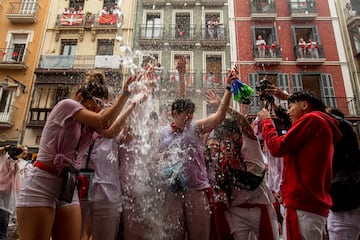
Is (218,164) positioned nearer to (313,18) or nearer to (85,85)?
(85,85)

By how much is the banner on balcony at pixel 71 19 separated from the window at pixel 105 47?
1984mm

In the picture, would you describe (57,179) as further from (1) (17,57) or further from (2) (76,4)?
(2) (76,4)

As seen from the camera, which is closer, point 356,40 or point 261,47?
point 261,47

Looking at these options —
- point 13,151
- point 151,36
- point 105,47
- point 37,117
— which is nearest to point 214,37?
point 151,36

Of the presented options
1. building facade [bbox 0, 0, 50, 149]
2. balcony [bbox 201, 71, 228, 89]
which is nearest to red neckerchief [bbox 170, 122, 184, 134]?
balcony [bbox 201, 71, 228, 89]

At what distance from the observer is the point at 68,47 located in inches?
680

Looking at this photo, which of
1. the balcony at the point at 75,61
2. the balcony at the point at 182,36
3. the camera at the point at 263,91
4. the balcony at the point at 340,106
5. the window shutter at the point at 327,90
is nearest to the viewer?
the camera at the point at 263,91

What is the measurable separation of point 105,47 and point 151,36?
10.3 ft

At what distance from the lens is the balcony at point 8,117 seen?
15236mm

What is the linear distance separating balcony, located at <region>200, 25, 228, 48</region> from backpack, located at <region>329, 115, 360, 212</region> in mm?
14501

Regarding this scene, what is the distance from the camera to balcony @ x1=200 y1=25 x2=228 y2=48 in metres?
16.2

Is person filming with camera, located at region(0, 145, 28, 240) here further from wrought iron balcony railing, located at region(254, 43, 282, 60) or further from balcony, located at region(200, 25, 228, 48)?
wrought iron balcony railing, located at region(254, 43, 282, 60)

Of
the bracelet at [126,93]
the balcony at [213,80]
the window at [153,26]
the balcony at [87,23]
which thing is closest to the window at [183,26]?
the window at [153,26]

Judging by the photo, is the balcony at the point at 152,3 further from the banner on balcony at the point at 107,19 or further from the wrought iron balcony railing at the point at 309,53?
the wrought iron balcony railing at the point at 309,53
